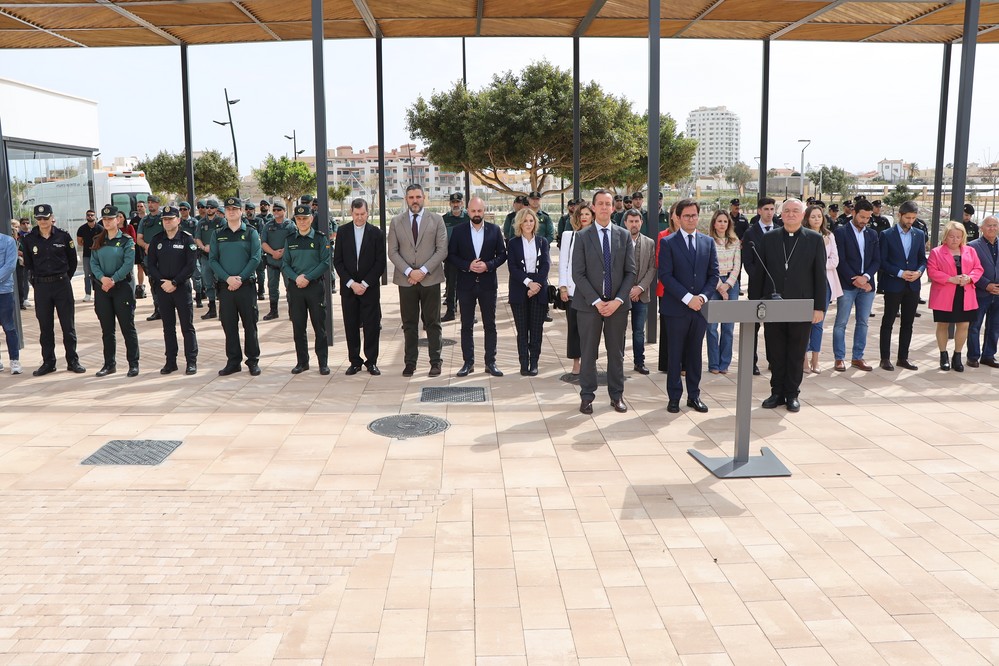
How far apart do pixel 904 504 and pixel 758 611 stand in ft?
5.96

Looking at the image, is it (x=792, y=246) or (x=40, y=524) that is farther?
(x=792, y=246)

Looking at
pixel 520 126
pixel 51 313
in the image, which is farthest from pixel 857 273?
pixel 520 126

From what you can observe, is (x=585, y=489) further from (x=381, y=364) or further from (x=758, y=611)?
(x=381, y=364)

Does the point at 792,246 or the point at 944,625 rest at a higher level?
the point at 792,246

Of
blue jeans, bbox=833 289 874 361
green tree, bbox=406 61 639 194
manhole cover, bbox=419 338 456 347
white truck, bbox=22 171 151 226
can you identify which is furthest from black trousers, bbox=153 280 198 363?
green tree, bbox=406 61 639 194

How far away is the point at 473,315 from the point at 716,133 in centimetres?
18940

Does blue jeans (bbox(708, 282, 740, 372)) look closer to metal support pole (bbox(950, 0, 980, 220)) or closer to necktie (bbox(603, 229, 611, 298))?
necktie (bbox(603, 229, 611, 298))

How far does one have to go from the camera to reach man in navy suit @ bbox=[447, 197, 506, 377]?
857cm

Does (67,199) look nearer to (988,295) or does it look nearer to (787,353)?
(787,353)

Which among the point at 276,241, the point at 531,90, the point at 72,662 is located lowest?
the point at 72,662

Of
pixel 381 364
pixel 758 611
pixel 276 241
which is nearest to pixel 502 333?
pixel 381 364

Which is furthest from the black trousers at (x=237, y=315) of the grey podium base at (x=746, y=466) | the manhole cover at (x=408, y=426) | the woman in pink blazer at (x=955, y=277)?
the woman in pink blazer at (x=955, y=277)

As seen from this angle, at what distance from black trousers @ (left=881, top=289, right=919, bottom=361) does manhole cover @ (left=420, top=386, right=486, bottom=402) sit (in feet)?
14.3

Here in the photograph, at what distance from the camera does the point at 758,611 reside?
3668 millimetres
